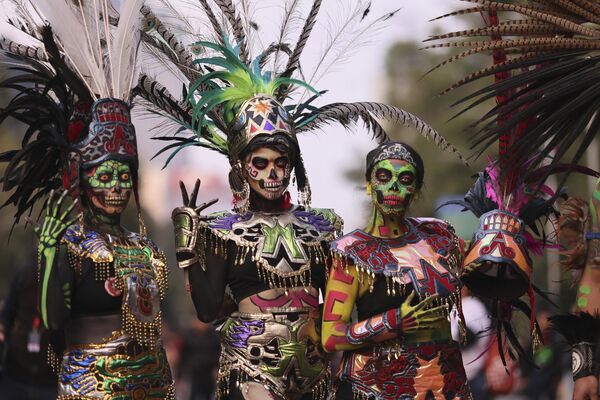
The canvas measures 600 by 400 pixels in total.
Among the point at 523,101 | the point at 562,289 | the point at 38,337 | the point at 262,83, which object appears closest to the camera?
the point at 523,101

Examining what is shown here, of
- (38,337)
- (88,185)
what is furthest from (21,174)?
(38,337)

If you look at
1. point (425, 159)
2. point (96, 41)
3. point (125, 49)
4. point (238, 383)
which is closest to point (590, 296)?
point (238, 383)

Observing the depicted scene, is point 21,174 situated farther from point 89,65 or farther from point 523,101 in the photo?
point 523,101

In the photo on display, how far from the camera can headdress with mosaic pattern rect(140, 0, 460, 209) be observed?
688 centimetres

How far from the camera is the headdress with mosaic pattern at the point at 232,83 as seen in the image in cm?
688

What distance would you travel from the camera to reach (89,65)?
7.00m

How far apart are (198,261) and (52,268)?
74 cm

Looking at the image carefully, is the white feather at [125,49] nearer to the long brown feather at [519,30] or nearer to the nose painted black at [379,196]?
the nose painted black at [379,196]

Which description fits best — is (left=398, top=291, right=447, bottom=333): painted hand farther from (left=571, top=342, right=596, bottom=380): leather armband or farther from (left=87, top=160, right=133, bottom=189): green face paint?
(left=87, top=160, right=133, bottom=189): green face paint

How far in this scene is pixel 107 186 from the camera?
668 centimetres

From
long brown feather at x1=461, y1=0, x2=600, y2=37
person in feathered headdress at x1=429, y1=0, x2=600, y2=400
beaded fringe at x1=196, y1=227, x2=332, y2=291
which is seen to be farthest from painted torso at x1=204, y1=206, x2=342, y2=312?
long brown feather at x1=461, y1=0, x2=600, y2=37

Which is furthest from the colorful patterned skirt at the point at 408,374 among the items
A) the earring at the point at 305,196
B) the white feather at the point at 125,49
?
the white feather at the point at 125,49

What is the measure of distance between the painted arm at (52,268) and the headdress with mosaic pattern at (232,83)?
3.03 feet

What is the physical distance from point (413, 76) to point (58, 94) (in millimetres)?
19804
